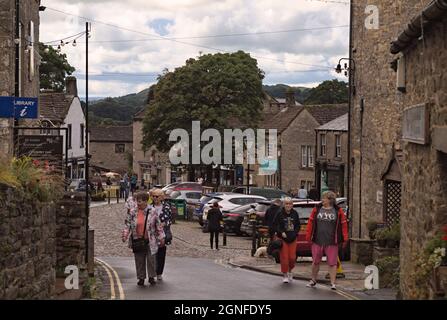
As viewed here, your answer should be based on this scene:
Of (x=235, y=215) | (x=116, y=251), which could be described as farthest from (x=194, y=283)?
(x=235, y=215)

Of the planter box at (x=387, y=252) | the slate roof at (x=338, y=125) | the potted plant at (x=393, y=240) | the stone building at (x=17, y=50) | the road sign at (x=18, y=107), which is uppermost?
the stone building at (x=17, y=50)

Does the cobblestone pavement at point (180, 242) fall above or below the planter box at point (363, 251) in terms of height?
below

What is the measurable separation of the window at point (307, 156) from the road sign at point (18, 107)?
150 ft

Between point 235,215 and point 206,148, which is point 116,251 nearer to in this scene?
point 235,215

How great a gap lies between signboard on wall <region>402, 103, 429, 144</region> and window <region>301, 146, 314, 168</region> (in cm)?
5018

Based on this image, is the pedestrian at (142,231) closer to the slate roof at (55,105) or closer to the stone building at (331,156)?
the stone building at (331,156)

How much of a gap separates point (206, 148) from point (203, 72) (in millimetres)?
5333

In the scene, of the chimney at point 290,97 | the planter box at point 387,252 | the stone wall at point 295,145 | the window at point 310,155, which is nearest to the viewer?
the planter box at point 387,252

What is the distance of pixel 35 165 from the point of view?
12664 mm

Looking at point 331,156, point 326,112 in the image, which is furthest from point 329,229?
point 326,112

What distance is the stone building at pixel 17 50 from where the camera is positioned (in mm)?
24266

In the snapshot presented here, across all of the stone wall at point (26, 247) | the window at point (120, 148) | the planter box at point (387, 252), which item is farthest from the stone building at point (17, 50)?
the window at point (120, 148)

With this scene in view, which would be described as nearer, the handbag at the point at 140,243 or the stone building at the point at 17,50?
the handbag at the point at 140,243

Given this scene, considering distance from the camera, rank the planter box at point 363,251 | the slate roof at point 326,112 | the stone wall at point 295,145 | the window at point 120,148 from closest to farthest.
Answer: the planter box at point 363,251 → the stone wall at point 295,145 → the slate roof at point 326,112 → the window at point 120,148
